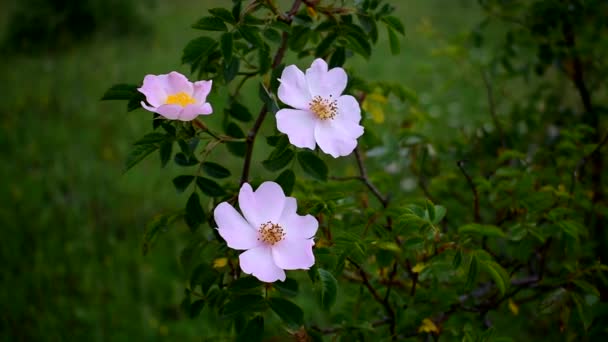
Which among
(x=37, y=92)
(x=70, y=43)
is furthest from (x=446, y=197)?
(x=70, y=43)

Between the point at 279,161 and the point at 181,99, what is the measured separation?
0.18 meters

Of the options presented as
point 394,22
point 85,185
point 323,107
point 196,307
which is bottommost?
point 85,185

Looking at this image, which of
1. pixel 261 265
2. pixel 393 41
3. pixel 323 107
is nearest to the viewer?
pixel 261 265

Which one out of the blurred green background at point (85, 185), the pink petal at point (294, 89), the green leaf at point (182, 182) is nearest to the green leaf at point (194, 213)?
the green leaf at point (182, 182)

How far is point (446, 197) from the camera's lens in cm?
162

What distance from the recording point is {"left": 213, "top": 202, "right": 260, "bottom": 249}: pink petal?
32.4 inches

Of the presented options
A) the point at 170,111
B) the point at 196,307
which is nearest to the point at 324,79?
the point at 170,111

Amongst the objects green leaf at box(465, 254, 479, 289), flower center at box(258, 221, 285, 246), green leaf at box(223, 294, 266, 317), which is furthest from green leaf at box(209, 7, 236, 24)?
green leaf at box(465, 254, 479, 289)

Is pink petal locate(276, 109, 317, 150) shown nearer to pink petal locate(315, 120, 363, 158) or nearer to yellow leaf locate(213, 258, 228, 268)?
pink petal locate(315, 120, 363, 158)

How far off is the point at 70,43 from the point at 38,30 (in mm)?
288

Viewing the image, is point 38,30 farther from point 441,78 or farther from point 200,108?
point 200,108

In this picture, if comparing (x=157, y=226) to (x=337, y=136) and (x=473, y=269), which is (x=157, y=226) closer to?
(x=337, y=136)

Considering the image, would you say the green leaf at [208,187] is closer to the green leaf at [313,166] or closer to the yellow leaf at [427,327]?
the green leaf at [313,166]

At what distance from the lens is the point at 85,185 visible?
2979 mm
